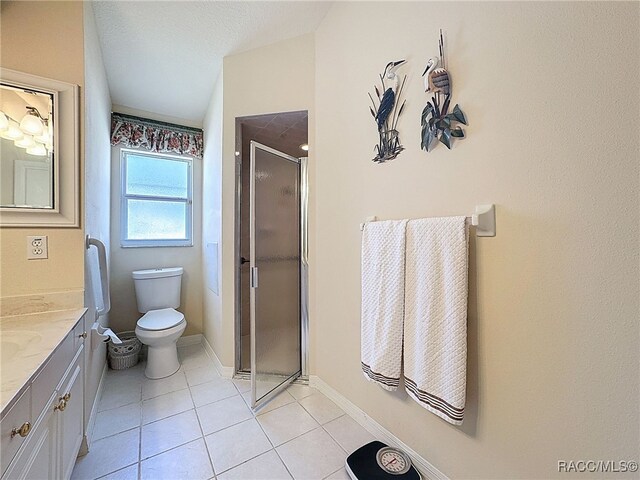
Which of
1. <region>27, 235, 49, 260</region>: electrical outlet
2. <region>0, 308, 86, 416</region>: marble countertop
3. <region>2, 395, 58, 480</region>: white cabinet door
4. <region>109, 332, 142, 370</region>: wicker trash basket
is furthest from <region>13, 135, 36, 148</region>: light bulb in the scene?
<region>109, 332, 142, 370</region>: wicker trash basket

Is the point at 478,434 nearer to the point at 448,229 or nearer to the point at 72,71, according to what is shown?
the point at 448,229

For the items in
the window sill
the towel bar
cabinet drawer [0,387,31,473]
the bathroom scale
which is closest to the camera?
cabinet drawer [0,387,31,473]

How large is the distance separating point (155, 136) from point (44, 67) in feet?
4.80

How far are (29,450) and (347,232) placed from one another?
1.56 metres

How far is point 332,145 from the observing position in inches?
73.0

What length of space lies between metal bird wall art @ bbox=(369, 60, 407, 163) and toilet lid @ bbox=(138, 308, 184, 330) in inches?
82.5

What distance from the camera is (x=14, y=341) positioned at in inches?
38.0

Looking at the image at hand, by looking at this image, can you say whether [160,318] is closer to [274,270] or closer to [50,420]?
[274,270]

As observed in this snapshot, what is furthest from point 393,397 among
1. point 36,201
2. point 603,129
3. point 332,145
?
point 36,201

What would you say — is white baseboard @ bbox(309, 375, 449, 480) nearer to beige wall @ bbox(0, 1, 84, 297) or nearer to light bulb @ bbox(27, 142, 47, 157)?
beige wall @ bbox(0, 1, 84, 297)

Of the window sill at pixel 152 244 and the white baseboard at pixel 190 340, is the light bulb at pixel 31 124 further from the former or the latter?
the white baseboard at pixel 190 340

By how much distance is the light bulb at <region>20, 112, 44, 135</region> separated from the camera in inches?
51.6

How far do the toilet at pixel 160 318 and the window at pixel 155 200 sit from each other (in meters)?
0.36

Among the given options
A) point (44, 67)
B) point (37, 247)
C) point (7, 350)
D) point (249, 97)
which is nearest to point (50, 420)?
point (7, 350)
